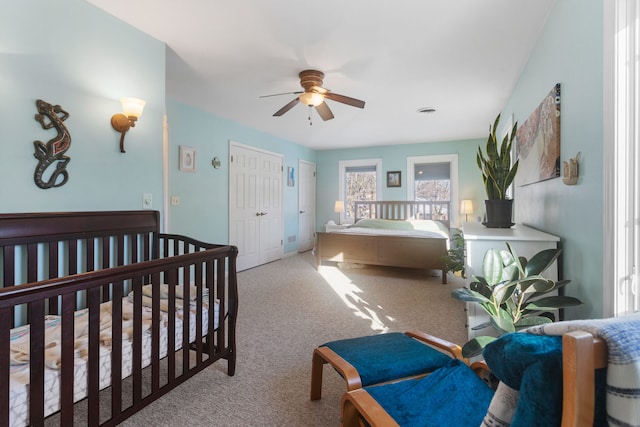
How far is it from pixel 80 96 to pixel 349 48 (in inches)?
72.9

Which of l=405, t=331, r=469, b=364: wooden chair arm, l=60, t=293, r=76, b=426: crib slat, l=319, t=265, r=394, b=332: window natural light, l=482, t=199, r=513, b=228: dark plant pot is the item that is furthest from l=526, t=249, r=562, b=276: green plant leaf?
l=60, t=293, r=76, b=426: crib slat

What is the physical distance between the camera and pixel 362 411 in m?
1.07

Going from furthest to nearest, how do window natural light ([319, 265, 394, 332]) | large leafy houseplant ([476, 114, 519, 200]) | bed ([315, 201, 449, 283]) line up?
bed ([315, 201, 449, 283]) < window natural light ([319, 265, 394, 332]) < large leafy houseplant ([476, 114, 519, 200])

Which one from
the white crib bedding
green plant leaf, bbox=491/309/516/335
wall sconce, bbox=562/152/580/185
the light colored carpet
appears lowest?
the light colored carpet

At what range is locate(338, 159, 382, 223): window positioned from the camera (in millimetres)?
6527

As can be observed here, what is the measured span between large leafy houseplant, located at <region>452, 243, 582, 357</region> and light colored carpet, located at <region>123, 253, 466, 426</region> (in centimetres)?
87

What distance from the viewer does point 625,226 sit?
3.74 ft

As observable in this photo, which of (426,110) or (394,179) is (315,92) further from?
(394,179)

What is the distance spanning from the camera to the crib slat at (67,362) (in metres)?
1.09

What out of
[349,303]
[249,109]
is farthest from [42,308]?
[249,109]

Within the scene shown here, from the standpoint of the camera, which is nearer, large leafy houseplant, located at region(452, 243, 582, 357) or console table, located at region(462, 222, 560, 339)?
large leafy houseplant, located at region(452, 243, 582, 357)

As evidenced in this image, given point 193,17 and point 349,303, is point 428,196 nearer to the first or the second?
point 349,303

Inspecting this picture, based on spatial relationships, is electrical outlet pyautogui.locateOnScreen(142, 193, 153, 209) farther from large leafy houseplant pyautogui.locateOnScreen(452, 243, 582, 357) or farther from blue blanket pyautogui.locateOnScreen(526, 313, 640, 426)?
blue blanket pyautogui.locateOnScreen(526, 313, 640, 426)

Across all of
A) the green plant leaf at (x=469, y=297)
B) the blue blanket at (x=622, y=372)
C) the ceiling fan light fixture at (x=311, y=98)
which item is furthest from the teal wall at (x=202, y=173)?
the blue blanket at (x=622, y=372)
